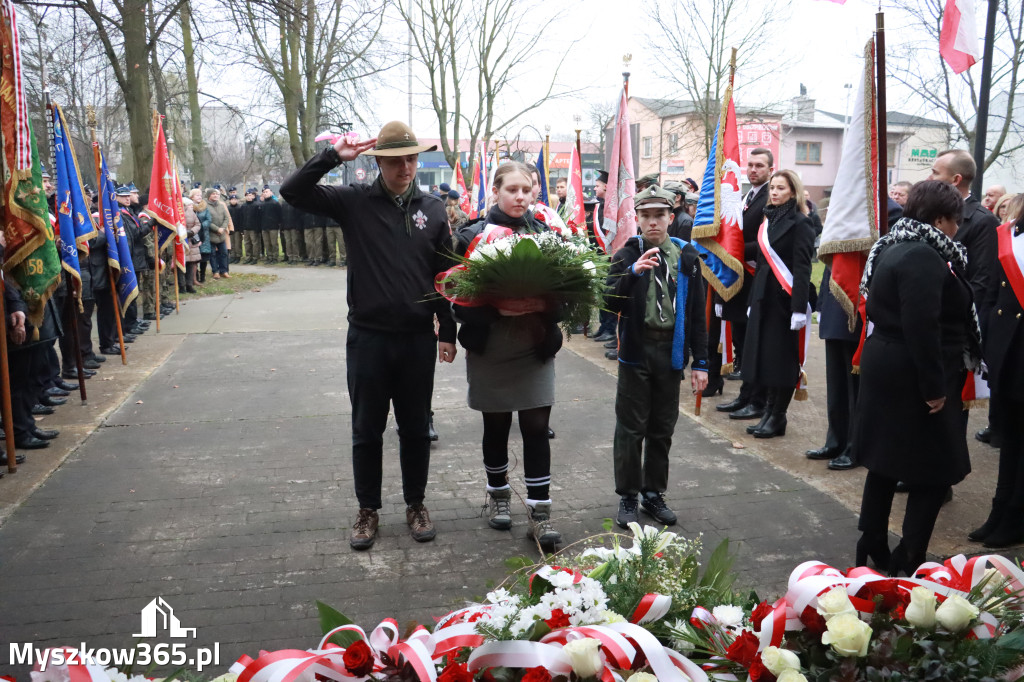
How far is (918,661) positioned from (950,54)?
4655mm

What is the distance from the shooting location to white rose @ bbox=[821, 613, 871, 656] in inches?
73.0

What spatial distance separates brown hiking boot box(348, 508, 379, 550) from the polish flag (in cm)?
457

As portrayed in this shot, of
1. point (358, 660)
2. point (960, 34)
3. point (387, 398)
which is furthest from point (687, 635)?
point (960, 34)

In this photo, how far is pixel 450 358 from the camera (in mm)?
4609

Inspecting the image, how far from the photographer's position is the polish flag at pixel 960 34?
5.19m

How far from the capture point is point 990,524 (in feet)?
14.9

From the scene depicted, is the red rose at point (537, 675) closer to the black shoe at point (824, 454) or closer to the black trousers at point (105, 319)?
the black shoe at point (824, 454)

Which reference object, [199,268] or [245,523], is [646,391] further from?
[199,268]

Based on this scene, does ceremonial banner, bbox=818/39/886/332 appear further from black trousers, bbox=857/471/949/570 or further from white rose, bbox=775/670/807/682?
white rose, bbox=775/670/807/682

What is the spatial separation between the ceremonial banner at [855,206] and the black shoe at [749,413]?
7.35 feet

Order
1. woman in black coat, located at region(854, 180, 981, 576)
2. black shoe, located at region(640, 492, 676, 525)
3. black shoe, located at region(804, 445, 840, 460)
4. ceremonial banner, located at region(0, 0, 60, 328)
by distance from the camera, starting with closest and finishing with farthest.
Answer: woman in black coat, located at region(854, 180, 981, 576), black shoe, located at region(640, 492, 676, 525), ceremonial banner, located at region(0, 0, 60, 328), black shoe, located at region(804, 445, 840, 460)

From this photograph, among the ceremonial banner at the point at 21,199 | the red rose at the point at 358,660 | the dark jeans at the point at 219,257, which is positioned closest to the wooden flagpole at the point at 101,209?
the ceremonial banner at the point at 21,199

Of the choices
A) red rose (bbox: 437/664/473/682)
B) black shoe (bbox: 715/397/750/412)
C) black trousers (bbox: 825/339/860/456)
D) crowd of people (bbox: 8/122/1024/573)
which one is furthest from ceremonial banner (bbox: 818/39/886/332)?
red rose (bbox: 437/664/473/682)

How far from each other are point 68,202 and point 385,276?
4680 millimetres
